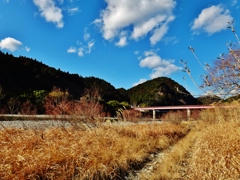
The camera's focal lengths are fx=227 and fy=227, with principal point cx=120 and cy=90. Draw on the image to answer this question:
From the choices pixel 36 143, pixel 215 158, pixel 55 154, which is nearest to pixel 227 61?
pixel 215 158

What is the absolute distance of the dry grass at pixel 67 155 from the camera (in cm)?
427

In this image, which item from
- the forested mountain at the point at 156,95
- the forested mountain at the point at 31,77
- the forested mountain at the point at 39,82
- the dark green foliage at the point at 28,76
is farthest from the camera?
the forested mountain at the point at 156,95

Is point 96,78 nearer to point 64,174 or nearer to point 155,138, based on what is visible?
A: point 155,138

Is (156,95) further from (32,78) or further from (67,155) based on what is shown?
(67,155)

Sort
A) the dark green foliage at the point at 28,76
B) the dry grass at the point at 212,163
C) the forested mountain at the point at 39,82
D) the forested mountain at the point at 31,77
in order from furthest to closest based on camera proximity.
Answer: the forested mountain at the point at 31,77 → the dark green foliage at the point at 28,76 → the forested mountain at the point at 39,82 → the dry grass at the point at 212,163

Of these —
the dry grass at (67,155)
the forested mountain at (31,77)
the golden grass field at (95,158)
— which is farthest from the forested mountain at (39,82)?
the golden grass field at (95,158)

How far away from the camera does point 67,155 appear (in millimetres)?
5012

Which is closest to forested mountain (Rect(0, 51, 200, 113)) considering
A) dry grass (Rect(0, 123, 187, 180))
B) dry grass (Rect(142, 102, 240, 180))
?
dry grass (Rect(0, 123, 187, 180))

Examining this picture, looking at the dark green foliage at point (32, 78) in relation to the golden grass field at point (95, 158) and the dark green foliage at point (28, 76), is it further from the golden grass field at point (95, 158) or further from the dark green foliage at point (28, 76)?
the golden grass field at point (95, 158)

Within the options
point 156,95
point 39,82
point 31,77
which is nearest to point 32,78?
point 31,77

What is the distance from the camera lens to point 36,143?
19.2 feet

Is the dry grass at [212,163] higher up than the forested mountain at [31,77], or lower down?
lower down

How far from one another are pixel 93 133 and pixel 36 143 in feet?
6.24

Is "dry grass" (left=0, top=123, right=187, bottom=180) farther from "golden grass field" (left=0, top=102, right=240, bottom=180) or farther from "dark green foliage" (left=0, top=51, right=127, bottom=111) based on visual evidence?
"dark green foliage" (left=0, top=51, right=127, bottom=111)
